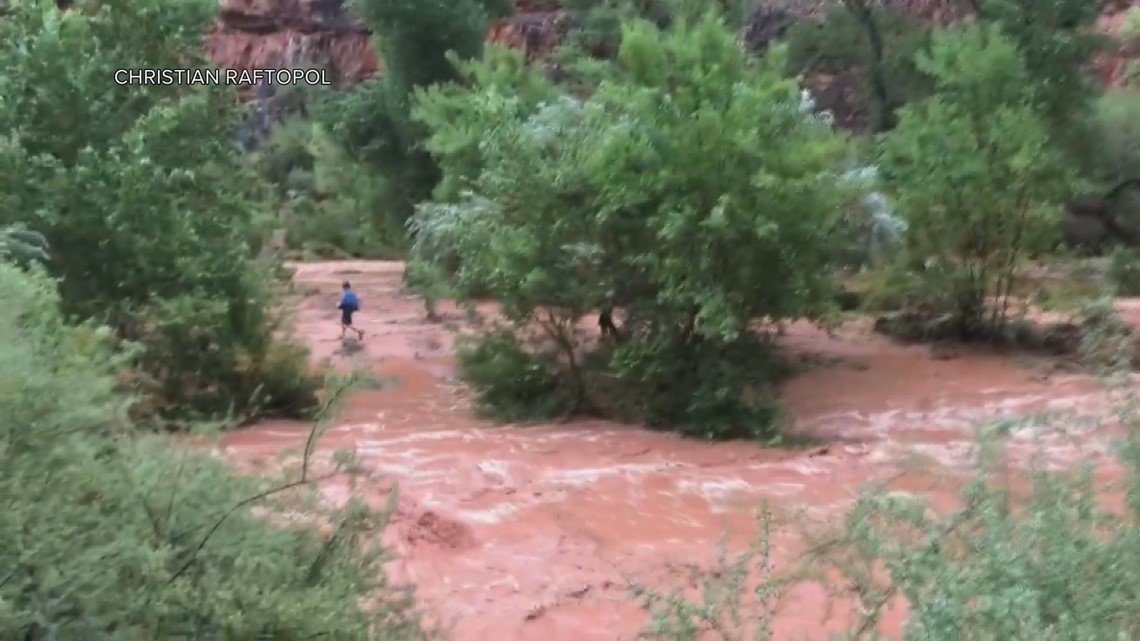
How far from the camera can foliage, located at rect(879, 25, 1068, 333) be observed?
15.1 m

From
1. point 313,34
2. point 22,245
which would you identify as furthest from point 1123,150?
point 313,34

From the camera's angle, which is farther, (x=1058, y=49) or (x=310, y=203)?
(x=310, y=203)

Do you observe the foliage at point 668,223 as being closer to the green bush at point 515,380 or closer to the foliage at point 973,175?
the green bush at point 515,380

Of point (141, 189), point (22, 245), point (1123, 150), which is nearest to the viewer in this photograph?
point (22, 245)

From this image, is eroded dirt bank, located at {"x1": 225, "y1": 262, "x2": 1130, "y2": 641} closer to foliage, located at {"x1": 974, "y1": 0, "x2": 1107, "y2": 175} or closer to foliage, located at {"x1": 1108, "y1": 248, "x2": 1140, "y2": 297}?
foliage, located at {"x1": 974, "y1": 0, "x2": 1107, "y2": 175}

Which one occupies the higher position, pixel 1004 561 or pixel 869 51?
pixel 869 51

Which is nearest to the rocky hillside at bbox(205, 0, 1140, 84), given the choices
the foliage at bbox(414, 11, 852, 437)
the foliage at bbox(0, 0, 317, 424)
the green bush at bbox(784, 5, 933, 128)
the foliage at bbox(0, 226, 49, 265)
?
the green bush at bbox(784, 5, 933, 128)

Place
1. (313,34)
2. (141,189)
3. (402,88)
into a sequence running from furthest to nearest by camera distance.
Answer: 1. (313,34)
2. (402,88)
3. (141,189)

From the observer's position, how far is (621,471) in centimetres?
1030

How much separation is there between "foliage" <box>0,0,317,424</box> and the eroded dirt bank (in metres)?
1.20

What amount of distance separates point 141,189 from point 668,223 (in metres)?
5.41

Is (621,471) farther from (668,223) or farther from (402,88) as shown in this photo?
(402,88)

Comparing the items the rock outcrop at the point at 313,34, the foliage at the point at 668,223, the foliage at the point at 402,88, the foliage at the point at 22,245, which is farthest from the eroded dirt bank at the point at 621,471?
the rock outcrop at the point at 313,34


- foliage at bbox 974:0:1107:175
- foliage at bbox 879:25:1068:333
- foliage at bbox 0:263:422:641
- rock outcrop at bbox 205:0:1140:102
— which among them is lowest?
foliage at bbox 0:263:422:641
